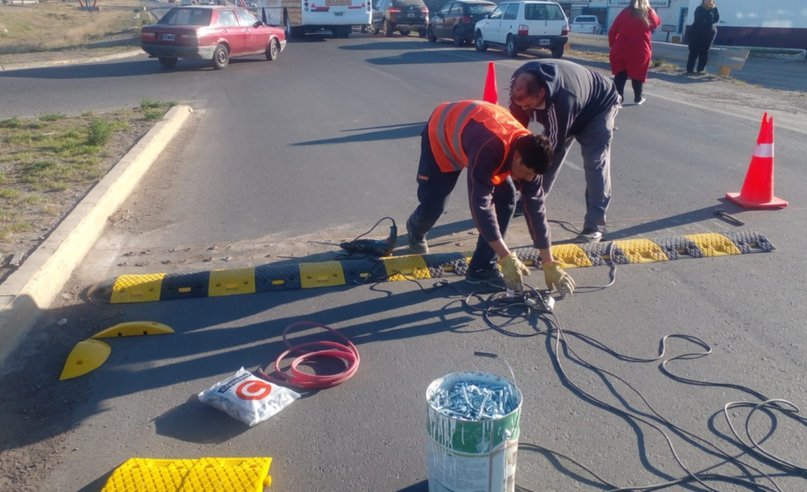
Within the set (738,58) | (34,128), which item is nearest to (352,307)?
(34,128)

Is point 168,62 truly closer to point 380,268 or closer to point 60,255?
point 60,255

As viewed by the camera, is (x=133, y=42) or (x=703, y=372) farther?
(x=133, y=42)

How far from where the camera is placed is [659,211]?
6949mm

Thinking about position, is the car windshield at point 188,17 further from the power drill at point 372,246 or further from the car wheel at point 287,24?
the power drill at point 372,246

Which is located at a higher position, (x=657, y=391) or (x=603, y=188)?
(x=603, y=188)

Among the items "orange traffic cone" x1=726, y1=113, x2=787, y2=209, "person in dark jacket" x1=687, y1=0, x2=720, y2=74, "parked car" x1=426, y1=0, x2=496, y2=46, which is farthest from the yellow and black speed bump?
"parked car" x1=426, y1=0, x2=496, y2=46

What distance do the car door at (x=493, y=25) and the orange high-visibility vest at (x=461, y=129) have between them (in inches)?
735

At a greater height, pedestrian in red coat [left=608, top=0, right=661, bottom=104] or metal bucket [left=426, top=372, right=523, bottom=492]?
pedestrian in red coat [left=608, top=0, right=661, bottom=104]

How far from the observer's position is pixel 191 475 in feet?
10.0

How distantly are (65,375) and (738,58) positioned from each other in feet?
57.5

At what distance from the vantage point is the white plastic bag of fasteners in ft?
11.8

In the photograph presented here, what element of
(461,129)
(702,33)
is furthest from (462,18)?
(461,129)

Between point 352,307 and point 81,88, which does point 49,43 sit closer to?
point 81,88

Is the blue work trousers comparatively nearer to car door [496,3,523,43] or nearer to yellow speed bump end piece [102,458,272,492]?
yellow speed bump end piece [102,458,272,492]
